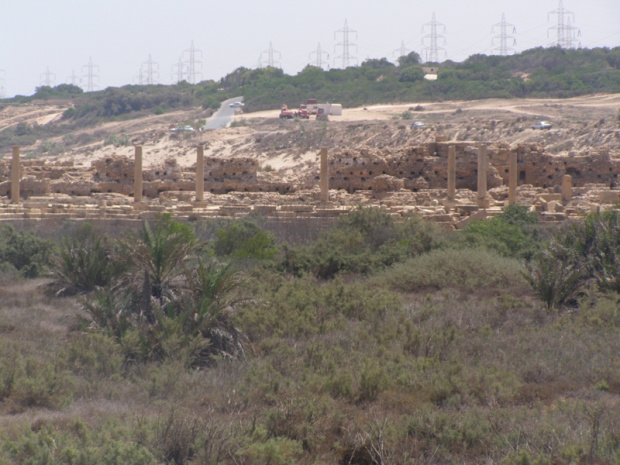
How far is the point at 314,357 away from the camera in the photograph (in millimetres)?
11312

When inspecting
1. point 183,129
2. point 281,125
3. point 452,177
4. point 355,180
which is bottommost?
point 355,180

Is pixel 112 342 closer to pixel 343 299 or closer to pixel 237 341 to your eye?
pixel 237 341

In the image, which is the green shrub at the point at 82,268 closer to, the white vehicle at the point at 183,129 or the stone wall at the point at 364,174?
the stone wall at the point at 364,174

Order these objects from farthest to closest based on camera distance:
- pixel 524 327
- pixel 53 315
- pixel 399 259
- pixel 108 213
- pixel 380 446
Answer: pixel 108 213, pixel 399 259, pixel 53 315, pixel 524 327, pixel 380 446

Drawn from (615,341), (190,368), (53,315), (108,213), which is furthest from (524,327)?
(108,213)

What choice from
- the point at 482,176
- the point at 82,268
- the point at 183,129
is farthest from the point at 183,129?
the point at 82,268

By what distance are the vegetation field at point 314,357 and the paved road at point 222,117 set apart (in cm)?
4680

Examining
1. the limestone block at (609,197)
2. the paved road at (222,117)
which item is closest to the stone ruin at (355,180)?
the limestone block at (609,197)

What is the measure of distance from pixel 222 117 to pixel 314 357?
201ft

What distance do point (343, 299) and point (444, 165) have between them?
68.9 ft

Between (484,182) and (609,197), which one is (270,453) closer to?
(484,182)

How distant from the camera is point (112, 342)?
1149 centimetres

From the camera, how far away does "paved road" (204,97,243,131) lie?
65.9 m

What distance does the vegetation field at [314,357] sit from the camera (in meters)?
8.14
